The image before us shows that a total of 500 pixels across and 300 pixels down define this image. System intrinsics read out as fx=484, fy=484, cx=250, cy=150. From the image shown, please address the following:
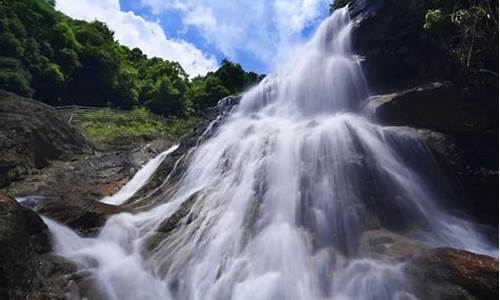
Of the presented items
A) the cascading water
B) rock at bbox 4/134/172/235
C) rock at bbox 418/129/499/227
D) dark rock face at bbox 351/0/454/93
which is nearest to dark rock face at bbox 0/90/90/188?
rock at bbox 4/134/172/235

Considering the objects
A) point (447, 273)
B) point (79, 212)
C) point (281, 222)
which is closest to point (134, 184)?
point (79, 212)

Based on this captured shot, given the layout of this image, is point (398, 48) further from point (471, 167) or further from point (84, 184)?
point (84, 184)

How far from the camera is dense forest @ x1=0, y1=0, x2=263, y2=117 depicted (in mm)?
37281

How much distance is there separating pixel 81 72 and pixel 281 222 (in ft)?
116

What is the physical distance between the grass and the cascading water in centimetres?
1116

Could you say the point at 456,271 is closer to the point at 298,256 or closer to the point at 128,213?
the point at 298,256

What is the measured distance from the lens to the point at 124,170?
20.9m

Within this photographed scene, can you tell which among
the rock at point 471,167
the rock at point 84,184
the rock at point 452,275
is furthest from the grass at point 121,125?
the rock at point 452,275

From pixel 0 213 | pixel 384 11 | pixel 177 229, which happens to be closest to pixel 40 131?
pixel 177 229

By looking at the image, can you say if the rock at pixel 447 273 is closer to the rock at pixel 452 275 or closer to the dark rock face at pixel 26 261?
the rock at pixel 452 275

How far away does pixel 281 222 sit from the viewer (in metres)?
12.3

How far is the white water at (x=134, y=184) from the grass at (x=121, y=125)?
6565mm

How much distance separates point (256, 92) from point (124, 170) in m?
7.35

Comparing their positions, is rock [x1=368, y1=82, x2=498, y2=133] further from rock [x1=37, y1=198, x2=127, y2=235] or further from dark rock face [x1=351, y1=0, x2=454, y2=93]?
rock [x1=37, y1=198, x2=127, y2=235]
